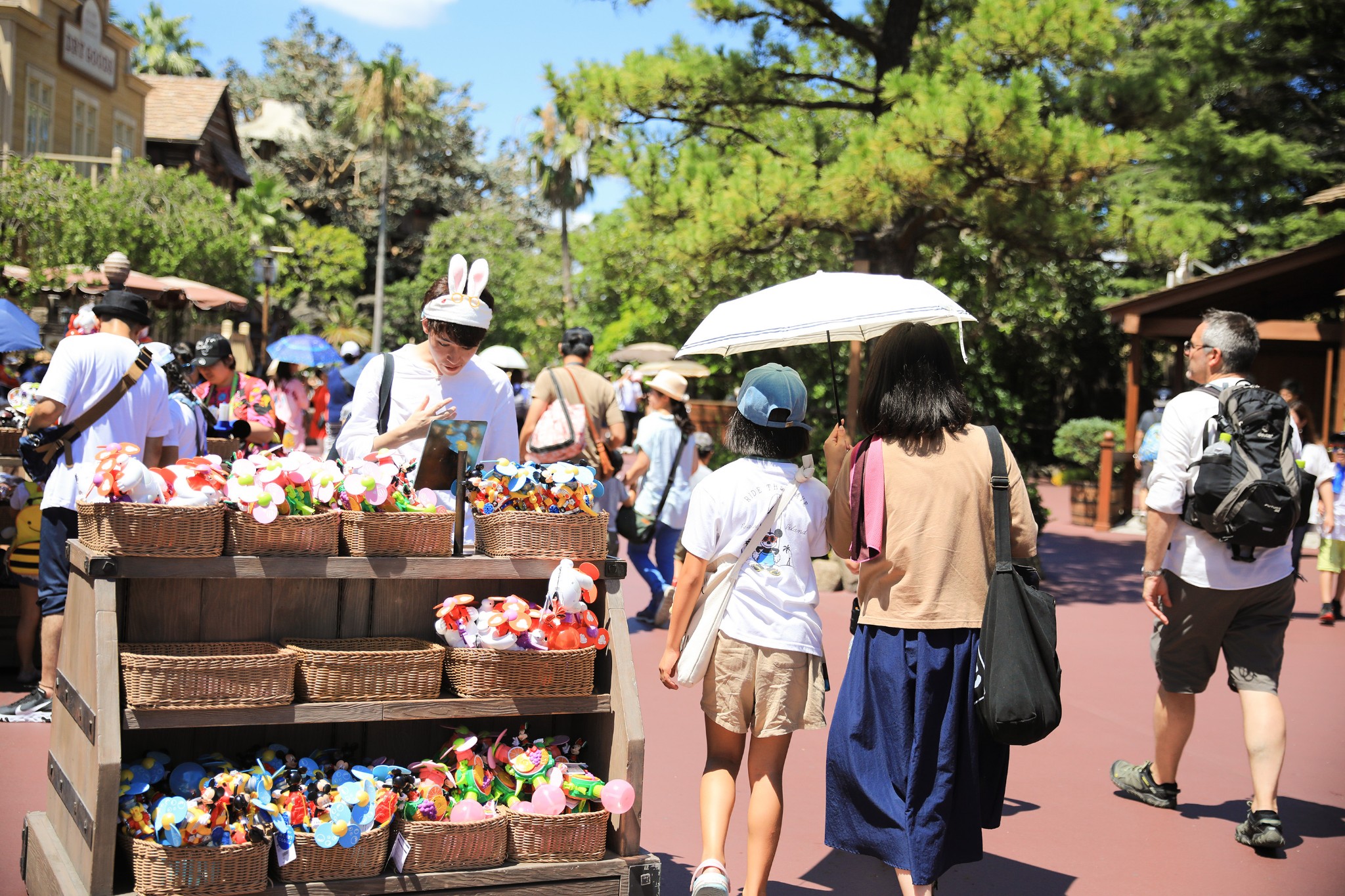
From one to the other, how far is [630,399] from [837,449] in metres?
12.3

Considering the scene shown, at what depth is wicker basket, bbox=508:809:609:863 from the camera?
3.29 m

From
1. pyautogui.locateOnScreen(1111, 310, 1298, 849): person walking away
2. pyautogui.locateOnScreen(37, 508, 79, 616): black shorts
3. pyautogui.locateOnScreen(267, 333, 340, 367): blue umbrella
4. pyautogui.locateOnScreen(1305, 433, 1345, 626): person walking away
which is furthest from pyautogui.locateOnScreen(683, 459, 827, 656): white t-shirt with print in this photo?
pyautogui.locateOnScreen(267, 333, 340, 367): blue umbrella

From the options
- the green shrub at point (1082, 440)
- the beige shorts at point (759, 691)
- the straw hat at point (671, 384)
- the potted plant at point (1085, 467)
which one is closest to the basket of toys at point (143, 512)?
the beige shorts at point (759, 691)

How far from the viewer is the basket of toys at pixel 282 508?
10.1 ft

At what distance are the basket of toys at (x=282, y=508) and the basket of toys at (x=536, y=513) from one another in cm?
43

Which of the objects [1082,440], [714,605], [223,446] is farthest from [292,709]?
[1082,440]

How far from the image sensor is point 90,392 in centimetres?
491

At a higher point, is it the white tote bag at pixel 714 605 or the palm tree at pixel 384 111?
the palm tree at pixel 384 111

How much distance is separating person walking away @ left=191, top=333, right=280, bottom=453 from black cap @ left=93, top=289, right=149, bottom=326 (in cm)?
258

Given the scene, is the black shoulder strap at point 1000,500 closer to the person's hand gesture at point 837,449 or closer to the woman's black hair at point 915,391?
the woman's black hair at point 915,391

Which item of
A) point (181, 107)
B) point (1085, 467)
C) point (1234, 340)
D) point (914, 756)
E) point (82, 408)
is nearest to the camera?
point (914, 756)

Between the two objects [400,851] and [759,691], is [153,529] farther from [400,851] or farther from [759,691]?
[759,691]

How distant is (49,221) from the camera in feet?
60.0

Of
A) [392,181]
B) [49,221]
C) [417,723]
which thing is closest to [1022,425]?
[49,221]
